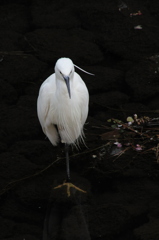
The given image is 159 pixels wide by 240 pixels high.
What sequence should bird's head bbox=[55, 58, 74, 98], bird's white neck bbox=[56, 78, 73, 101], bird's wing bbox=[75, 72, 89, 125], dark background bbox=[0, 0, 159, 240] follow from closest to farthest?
bird's head bbox=[55, 58, 74, 98] → bird's white neck bbox=[56, 78, 73, 101] → dark background bbox=[0, 0, 159, 240] → bird's wing bbox=[75, 72, 89, 125]

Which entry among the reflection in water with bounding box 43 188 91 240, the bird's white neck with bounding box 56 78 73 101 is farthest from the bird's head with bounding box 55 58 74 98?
the reflection in water with bounding box 43 188 91 240

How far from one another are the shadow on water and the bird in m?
0.08

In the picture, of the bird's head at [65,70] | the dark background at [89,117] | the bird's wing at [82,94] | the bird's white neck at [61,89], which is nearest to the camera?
the bird's head at [65,70]

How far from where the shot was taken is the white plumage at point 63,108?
343 centimetres

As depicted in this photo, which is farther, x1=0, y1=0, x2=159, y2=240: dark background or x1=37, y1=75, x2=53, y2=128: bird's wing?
x1=37, y1=75, x2=53, y2=128: bird's wing

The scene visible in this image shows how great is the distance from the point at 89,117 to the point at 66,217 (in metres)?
1.20

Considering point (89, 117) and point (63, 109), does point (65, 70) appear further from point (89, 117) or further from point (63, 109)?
point (89, 117)

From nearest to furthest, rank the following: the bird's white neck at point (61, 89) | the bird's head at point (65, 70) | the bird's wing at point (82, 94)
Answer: the bird's head at point (65, 70) < the bird's white neck at point (61, 89) < the bird's wing at point (82, 94)

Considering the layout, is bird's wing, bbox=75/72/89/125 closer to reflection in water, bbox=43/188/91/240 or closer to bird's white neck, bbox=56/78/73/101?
bird's white neck, bbox=56/78/73/101

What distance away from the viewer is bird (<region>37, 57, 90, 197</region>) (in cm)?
343

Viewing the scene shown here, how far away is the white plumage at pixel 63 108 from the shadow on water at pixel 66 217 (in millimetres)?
440

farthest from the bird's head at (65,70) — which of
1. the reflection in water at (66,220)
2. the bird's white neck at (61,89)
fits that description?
the reflection in water at (66,220)

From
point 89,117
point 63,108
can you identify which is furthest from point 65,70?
point 89,117

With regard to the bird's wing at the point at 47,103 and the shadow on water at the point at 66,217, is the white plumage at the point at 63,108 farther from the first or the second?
the shadow on water at the point at 66,217
